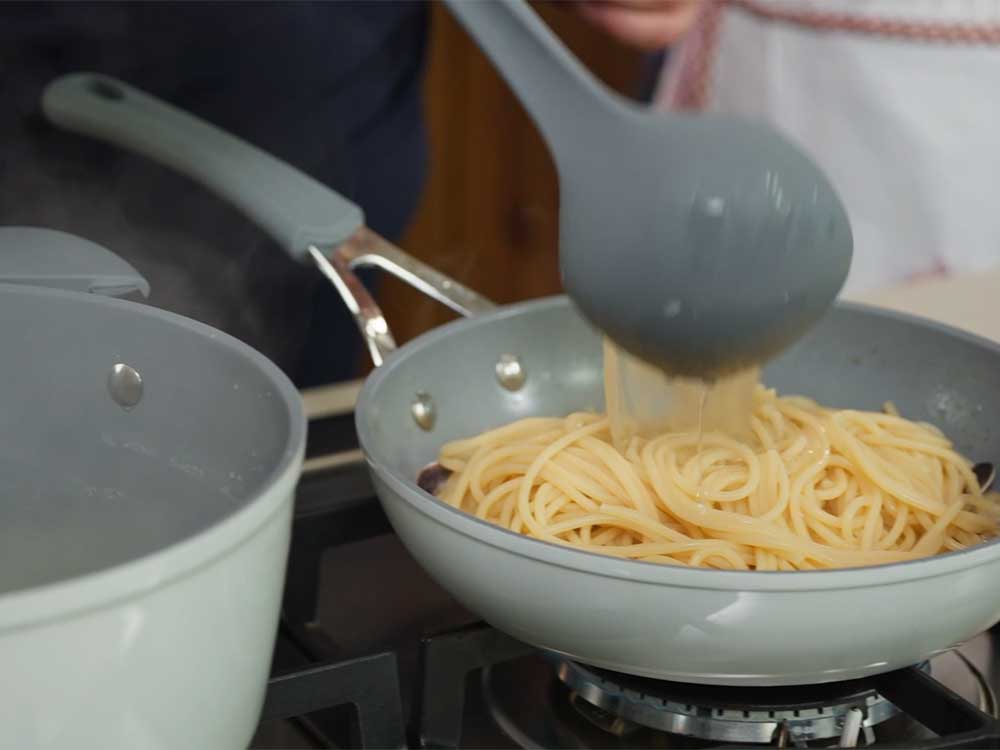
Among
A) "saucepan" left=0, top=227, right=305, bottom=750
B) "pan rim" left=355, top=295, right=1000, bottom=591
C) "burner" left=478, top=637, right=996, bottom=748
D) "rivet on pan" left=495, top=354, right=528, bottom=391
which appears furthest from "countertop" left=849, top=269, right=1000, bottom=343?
"saucepan" left=0, top=227, right=305, bottom=750

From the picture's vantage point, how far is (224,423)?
596 millimetres

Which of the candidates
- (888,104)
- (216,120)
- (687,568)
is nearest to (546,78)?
(687,568)

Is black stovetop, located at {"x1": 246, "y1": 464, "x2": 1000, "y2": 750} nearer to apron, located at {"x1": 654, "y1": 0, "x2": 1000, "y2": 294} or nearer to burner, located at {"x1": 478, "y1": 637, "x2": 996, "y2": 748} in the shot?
burner, located at {"x1": 478, "y1": 637, "x2": 996, "y2": 748}

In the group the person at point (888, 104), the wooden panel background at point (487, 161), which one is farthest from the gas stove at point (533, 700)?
the wooden panel background at point (487, 161)

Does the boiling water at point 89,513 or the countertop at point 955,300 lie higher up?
the boiling water at point 89,513

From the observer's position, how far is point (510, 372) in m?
0.91

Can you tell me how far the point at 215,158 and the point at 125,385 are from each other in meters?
0.34

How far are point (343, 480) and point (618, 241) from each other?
0.31 meters

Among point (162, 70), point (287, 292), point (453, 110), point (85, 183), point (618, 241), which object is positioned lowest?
point (453, 110)

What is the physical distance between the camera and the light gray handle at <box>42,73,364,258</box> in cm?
88

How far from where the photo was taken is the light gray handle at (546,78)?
0.60 meters

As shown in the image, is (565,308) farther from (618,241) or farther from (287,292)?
(287,292)

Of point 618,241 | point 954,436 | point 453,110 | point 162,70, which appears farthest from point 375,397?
point 453,110

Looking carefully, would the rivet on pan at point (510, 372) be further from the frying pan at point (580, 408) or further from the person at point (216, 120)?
the person at point (216, 120)
